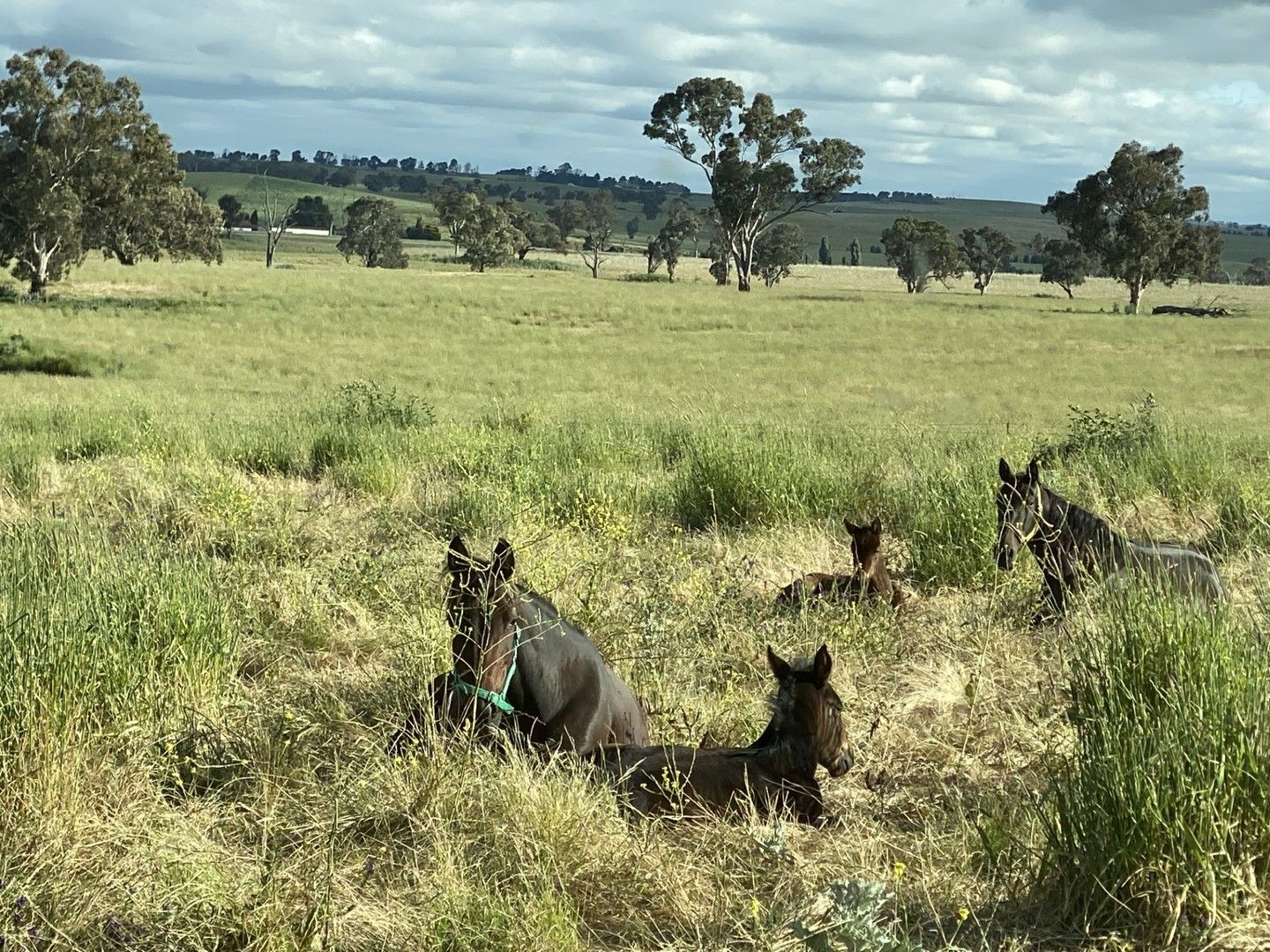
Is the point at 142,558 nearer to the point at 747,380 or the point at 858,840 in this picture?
the point at 858,840

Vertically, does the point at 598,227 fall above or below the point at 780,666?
above

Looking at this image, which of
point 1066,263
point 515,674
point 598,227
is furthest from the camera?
point 598,227

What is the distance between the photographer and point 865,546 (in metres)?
7.16

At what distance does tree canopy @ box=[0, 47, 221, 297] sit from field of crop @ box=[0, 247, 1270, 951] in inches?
1634

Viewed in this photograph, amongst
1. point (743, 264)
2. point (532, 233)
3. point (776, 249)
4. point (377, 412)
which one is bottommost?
point (377, 412)

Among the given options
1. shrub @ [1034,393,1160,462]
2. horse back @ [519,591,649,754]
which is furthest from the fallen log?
horse back @ [519,591,649,754]

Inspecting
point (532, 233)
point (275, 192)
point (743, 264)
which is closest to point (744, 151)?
point (743, 264)

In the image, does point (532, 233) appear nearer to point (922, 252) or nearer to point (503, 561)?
point (922, 252)

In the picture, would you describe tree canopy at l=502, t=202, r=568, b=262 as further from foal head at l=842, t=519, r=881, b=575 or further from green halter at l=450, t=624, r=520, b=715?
Result: green halter at l=450, t=624, r=520, b=715

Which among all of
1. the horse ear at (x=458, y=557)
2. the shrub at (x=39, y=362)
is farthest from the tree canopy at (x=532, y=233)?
the horse ear at (x=458, y=557)

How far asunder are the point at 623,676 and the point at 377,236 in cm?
9792

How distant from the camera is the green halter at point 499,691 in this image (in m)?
4.58

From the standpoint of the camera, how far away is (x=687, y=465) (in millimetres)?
11898

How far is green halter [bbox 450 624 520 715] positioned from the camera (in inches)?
180
